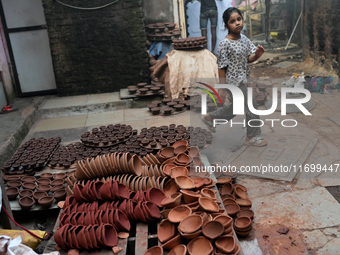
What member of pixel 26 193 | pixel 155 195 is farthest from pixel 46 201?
pixel 155 195

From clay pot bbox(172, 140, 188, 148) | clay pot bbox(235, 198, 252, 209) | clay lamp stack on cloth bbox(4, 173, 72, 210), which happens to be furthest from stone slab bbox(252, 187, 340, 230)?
clay lamp stack on cloth bbox(4, 173, 72, 210)

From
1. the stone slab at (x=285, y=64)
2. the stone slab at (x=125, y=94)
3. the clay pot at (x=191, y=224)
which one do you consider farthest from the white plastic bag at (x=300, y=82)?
the clay pot at (x=191, y=224)

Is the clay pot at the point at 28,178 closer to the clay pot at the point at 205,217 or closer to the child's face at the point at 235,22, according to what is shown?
the clay pot at the point at 205,217

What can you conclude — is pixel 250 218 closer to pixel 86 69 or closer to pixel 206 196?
pixel 206 196

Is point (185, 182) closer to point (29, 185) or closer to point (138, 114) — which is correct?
point (29, 185)

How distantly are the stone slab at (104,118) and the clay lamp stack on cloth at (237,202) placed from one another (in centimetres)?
319

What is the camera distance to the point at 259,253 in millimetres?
2811

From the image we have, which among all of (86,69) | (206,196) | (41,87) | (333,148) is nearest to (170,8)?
(86,69)

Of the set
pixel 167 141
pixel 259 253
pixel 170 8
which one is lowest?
pixel 259 253

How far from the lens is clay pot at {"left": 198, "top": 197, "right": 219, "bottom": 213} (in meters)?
2.90

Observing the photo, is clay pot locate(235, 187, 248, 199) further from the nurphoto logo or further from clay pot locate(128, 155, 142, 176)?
the nurphoto logo

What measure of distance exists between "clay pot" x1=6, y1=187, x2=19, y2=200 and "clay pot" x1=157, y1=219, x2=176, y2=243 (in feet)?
6.12

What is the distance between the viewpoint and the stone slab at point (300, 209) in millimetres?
3148

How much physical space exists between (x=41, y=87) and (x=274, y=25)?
1056 cm
